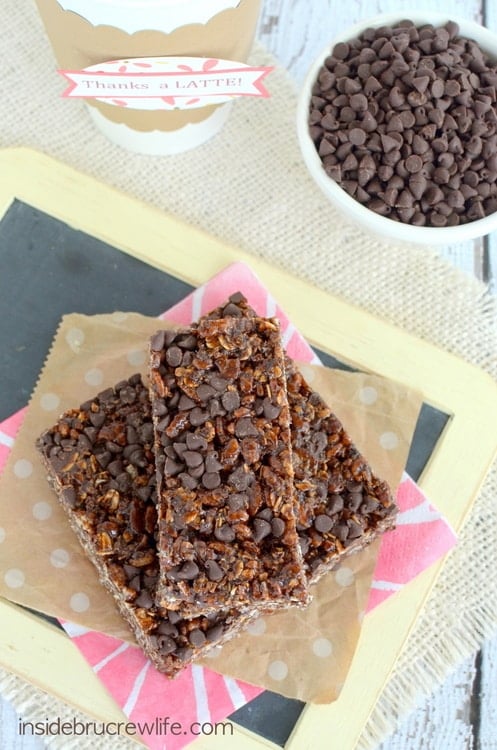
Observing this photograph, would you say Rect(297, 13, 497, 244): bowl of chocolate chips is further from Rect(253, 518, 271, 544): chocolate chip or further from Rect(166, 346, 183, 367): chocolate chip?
Rect(253, 518, 271, 544): chocolate chip

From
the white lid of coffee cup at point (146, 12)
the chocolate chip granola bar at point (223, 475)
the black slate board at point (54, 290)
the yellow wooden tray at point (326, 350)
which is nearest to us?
the white lid of coffee cup at point (146, 12)

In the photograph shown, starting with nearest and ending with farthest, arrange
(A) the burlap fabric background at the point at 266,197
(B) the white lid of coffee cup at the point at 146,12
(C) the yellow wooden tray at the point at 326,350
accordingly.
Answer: (B) the white lid of coffee cup at the point at 146,12
(C) the yellow wooden tray at the point at 326,350
(A) the burlap fabric background at the point at 266,197

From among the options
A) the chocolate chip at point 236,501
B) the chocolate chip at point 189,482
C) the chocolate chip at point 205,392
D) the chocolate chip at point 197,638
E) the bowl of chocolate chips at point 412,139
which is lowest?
the chocolate chip at point 197,638

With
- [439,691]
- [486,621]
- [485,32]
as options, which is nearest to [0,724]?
[439,691]

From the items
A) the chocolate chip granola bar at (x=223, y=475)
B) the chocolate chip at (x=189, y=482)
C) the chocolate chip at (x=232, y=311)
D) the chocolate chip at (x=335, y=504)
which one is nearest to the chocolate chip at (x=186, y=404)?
the chocolate chip granola bar at (x=223, y=475)

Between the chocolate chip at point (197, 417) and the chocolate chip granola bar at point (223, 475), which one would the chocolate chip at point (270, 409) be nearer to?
the chocolate chip granola bar at point (223, 475)

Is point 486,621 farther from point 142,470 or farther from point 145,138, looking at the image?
point 145,138
